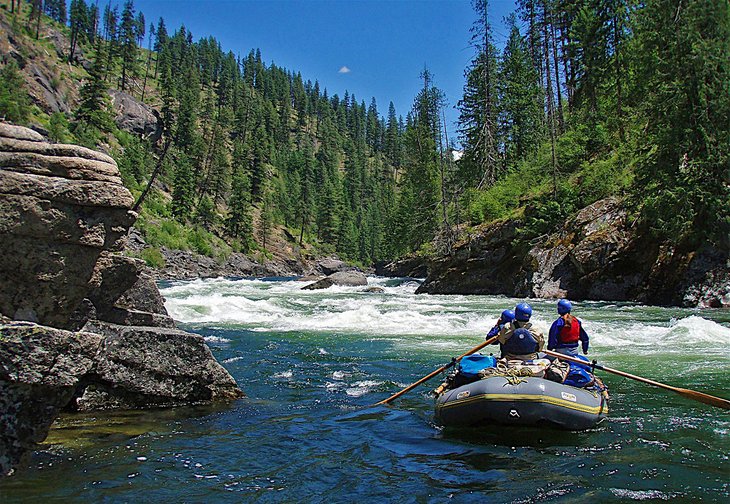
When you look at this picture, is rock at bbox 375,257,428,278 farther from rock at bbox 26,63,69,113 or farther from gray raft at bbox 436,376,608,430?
gray raft at bbox 436,376,608,430

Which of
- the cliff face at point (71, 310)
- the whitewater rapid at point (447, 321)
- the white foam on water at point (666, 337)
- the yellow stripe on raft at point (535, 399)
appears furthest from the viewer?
the whitewater rapid at point (447, 321)

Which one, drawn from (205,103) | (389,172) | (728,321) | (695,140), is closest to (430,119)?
(695,140)

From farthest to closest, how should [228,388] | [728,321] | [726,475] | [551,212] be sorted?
[551,212] → [728,321] → [228,388] → [726,475]

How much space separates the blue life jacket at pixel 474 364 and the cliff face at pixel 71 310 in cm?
340

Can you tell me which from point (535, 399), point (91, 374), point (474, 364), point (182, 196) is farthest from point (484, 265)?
point (182, 196)

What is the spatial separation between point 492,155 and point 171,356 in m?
33.0

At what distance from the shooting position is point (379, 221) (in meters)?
96.4

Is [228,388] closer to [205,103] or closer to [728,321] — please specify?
[728,321]

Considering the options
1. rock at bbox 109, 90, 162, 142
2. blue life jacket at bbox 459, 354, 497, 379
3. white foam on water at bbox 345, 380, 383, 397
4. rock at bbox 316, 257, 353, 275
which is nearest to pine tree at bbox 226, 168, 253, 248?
rock at bbox 316, 257, 353, 275

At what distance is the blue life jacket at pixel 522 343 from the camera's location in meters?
7.04

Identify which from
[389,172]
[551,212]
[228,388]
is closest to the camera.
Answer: [228,388]

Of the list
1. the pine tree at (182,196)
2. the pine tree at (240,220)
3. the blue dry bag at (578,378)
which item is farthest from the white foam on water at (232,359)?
the pine tree at (240,220)

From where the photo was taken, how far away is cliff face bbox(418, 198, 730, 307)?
62.4 feet

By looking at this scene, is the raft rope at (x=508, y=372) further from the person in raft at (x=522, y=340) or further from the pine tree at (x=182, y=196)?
the pine tree at (x=182, y=196)
